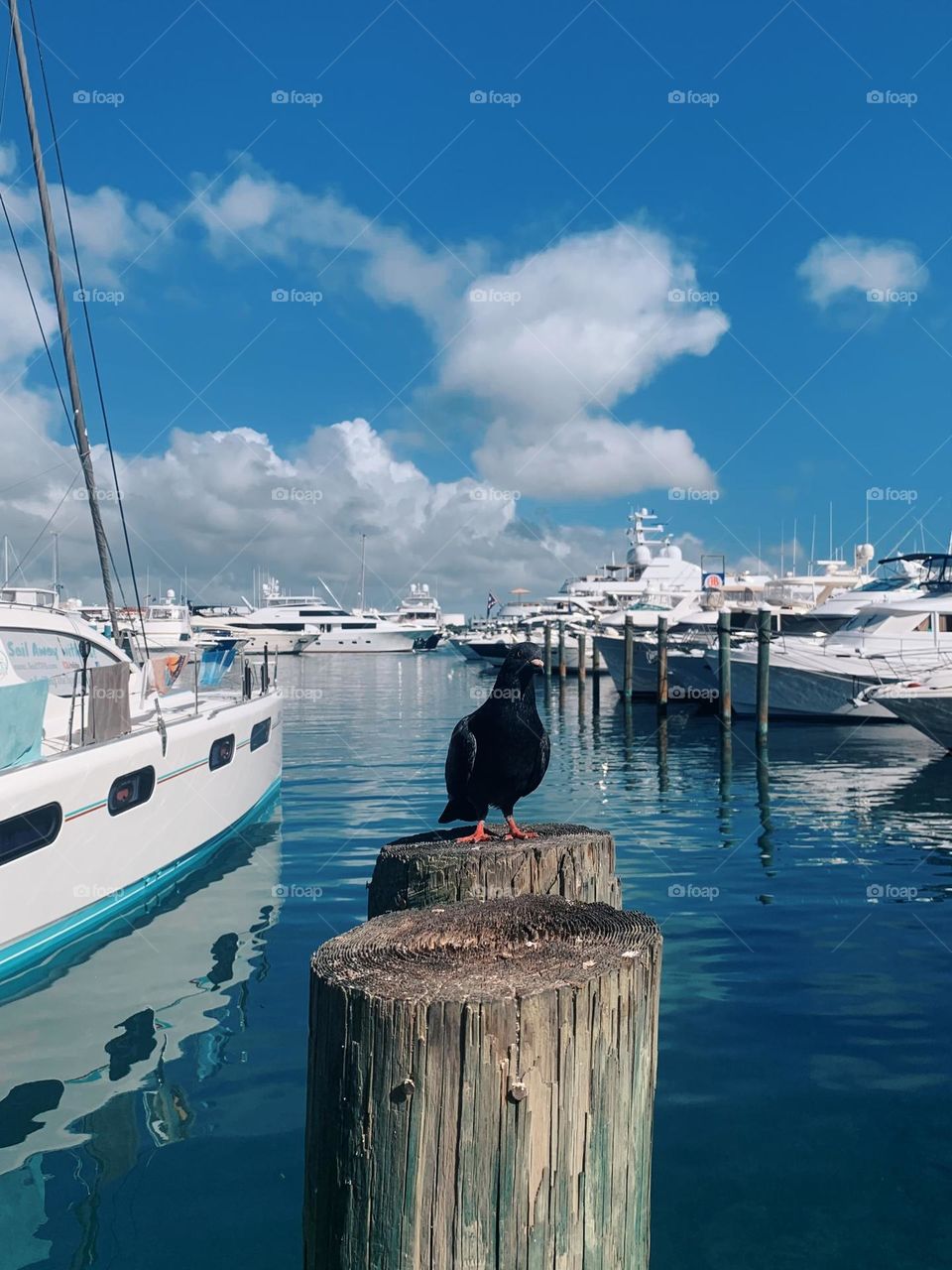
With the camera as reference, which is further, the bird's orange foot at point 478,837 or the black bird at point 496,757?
the black bird at point 496,757

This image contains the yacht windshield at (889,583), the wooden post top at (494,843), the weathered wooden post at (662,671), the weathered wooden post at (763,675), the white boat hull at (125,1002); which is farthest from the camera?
the yacht windshield at (889,583)

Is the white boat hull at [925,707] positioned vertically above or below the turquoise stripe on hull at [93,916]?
above

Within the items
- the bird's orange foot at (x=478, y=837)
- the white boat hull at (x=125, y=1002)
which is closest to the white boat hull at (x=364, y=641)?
the white boat hull at (x=125, y=1002)

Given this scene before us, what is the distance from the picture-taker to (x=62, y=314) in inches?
497

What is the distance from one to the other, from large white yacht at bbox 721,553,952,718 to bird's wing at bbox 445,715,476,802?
75.0 ft

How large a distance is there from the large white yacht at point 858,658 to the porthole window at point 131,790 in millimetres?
20860

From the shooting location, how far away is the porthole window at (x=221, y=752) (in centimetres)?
1160

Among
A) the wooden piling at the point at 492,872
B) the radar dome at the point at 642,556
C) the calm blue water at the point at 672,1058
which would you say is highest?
the radar dome at the point at 642,556

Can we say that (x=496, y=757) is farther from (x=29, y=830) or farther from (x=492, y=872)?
(x=29, y=830)

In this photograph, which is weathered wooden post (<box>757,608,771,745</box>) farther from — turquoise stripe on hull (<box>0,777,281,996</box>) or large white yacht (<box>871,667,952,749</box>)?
turquoise stripe on hull (<box>0,777,281,996</box>)

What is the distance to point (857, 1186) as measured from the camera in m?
4.84

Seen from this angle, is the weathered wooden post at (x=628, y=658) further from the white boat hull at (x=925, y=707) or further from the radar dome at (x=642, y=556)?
the radar dome at (x=642, y=556)

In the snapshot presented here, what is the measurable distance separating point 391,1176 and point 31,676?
351 inches

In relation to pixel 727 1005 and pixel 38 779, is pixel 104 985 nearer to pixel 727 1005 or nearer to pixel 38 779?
pixel 38 779
